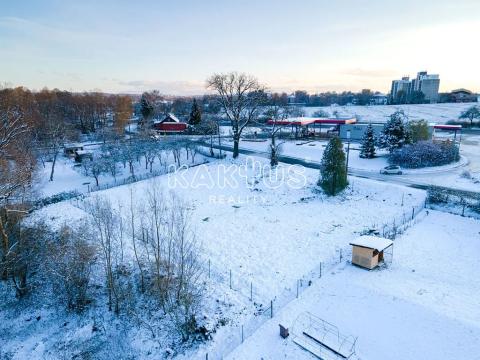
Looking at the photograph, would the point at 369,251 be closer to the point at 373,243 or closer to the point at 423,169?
the point at 373,243

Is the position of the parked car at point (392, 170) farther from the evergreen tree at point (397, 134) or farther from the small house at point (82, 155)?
the small house at point (82, 155)

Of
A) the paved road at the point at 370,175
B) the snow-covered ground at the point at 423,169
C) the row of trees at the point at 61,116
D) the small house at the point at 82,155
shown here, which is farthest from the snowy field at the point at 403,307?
the small house at the point at 82,155

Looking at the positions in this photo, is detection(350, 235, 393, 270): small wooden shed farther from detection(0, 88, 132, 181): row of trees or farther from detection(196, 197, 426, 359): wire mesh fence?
detection(0, 88, 132, 181): row of trees

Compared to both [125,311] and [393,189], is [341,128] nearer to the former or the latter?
[393,189]

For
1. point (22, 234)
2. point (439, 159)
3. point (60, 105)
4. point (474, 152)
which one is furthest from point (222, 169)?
point (60, 105)

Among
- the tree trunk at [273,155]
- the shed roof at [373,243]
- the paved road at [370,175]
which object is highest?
the tree trunk at [273,155]

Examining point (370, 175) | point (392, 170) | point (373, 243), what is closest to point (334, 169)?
point (370, 175)

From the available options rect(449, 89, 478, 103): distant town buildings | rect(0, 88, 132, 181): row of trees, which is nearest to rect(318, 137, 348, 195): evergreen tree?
rect(0, 88, 132, 181): row of trees
